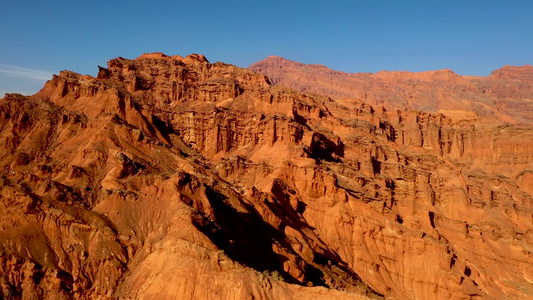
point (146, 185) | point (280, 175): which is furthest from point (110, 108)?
point (146, 185)

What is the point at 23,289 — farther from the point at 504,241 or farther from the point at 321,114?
the point at 321,114

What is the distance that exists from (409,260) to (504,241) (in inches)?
839

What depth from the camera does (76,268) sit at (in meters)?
33.2

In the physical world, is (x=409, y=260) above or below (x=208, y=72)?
below

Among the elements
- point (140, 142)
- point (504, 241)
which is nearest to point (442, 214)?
point (504, 241)

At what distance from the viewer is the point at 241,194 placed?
5628cm

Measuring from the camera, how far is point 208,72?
103 m

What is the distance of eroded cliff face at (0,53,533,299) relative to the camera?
33312 millimetres

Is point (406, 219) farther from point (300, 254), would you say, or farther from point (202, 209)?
point (202, 209)

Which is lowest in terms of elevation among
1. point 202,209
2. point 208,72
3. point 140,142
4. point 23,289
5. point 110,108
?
point 23,289

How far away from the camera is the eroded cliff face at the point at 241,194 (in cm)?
3331

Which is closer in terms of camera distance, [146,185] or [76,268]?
[76,268]

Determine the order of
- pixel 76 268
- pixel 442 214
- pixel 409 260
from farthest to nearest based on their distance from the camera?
1. pixel 442 214
2. pixel 409 260
3. pixel 76 268

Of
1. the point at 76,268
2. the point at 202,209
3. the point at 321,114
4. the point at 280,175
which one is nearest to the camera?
the point at 76,268
